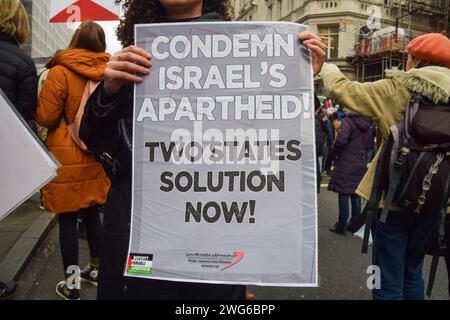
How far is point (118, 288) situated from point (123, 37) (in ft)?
3.04

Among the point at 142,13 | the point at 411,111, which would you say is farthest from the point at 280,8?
the point at 142,13

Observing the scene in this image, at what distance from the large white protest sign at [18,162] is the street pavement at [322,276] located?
202 centimetres

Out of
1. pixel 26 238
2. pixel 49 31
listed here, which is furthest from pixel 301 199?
pixel 49 31

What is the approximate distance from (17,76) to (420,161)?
2.39 meters

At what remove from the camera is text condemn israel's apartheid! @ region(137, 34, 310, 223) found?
137cm

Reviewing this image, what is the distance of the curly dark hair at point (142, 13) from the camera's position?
153 cm

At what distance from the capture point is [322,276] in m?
3.58

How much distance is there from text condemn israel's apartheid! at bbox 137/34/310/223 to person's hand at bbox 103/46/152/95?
53mm

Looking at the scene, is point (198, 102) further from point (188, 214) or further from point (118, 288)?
point (118, 288)

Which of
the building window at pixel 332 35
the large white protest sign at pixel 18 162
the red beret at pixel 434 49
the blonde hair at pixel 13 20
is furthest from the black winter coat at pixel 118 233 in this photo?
the building window at pixel 332 35

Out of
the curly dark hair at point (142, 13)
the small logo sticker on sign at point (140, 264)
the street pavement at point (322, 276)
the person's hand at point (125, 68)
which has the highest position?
the curly dark hair at point (142, 13)

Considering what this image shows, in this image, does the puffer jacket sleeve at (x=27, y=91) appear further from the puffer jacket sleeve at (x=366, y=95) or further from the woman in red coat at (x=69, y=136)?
the puffer jacket sleeve at (x=366, y=95)

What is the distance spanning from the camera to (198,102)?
140cm

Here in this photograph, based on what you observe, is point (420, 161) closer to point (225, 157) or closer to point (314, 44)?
point (314, 44)
